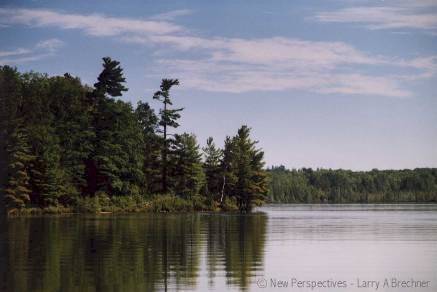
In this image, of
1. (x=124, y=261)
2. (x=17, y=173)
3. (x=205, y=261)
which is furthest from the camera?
(x=17, y=173)

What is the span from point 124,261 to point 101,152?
181ft

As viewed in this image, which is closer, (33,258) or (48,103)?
(33,258)

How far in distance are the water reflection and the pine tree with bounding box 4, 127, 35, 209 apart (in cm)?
3000

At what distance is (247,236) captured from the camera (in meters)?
33.1

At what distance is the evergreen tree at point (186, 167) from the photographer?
266 feet

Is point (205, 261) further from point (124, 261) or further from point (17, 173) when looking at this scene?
point (17, 173)

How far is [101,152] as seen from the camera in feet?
248

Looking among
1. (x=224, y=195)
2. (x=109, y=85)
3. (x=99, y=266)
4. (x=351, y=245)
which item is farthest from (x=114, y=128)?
(x=99, y=266)

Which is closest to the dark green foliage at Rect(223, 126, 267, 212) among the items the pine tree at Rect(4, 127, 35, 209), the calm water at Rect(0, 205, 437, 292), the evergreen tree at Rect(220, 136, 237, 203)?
the evergreen tree at Rect(220, 136, 237, 203)

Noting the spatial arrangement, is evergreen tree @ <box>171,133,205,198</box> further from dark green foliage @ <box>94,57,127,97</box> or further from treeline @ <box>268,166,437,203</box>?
treeline @ <box>268,166,437,203</box>

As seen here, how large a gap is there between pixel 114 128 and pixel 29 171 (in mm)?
11429

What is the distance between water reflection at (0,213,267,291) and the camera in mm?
16906

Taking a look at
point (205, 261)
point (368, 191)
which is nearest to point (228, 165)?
point (205, 261)

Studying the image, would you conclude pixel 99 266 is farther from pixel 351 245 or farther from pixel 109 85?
pixel 109 85
